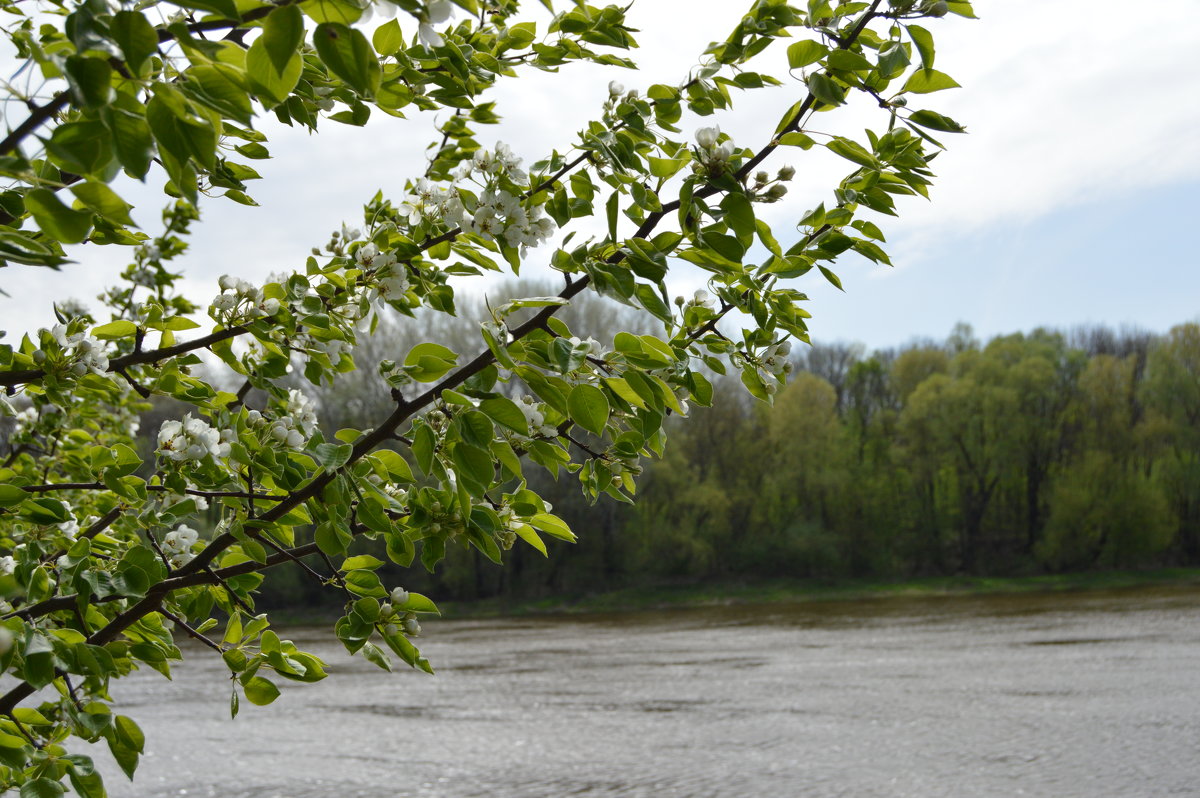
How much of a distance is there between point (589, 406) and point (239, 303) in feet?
2.88

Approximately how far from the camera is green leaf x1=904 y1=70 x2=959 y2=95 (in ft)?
4.80

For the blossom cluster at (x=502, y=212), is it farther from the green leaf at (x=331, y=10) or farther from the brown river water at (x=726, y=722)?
the brown river water at (x=726, y=722)

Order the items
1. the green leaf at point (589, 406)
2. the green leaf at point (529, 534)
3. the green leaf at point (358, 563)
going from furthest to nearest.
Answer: the green leaf at point (358, 563), the green leaf at point (529, 534), the green leaf at point (589, 406)

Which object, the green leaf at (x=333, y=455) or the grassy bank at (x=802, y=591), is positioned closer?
the green leaf at (x=333, y=455)

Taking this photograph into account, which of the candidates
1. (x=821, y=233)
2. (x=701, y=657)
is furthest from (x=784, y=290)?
(x=701, y=657)

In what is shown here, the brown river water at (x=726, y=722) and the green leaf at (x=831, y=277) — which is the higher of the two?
the green leaf at (x=831, y=277)

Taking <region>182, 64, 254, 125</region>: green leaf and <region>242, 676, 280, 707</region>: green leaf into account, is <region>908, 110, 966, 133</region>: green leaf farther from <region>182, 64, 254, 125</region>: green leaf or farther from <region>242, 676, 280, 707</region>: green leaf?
<region>242, 676, 280, 707</region>: green leaf

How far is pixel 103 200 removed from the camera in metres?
0.98

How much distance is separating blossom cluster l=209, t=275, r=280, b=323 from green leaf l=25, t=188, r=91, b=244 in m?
0.81

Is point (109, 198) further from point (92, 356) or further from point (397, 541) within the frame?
point (92, 356)

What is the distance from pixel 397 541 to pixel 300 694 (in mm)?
15816

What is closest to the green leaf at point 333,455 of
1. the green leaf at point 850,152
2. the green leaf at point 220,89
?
the green leaf at point 220,89

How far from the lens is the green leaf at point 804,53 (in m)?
1.46

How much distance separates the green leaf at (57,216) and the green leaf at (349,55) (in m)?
0.29
